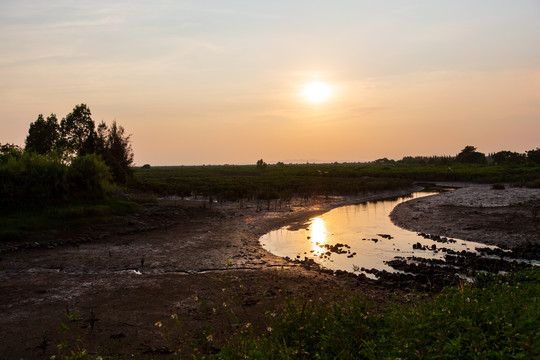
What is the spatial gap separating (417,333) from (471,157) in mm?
147635

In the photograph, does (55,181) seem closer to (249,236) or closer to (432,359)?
A: (249,236)

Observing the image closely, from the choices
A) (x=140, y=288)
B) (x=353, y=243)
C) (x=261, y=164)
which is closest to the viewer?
(x=140, y=288)

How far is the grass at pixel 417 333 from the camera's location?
5000 millimetres

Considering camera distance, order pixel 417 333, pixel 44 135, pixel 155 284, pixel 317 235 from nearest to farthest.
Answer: pixel 417 333
pixel 155 284
pixel 317 235
pixel 44 135

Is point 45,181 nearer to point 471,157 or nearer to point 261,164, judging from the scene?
point 261,164

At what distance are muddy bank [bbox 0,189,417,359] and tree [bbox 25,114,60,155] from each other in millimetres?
21734

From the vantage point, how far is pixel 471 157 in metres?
130

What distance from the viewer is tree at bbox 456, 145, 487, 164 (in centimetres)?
12938

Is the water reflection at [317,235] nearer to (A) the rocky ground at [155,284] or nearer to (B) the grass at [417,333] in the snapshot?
(A) the rocky ground at [155,284]

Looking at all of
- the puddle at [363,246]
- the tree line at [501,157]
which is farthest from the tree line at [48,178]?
the tree line at [501,157]

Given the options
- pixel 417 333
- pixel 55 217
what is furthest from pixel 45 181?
pixel 417 333

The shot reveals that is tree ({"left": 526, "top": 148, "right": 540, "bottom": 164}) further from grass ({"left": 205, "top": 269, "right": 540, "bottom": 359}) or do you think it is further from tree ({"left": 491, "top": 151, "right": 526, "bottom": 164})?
grass ({"left": 205, "top": 269, "right": 540, "bottom": 359})

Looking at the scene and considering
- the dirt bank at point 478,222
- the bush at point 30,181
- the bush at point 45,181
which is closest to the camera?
the dirt bank at point 478,222

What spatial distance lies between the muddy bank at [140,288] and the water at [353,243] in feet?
6.01
